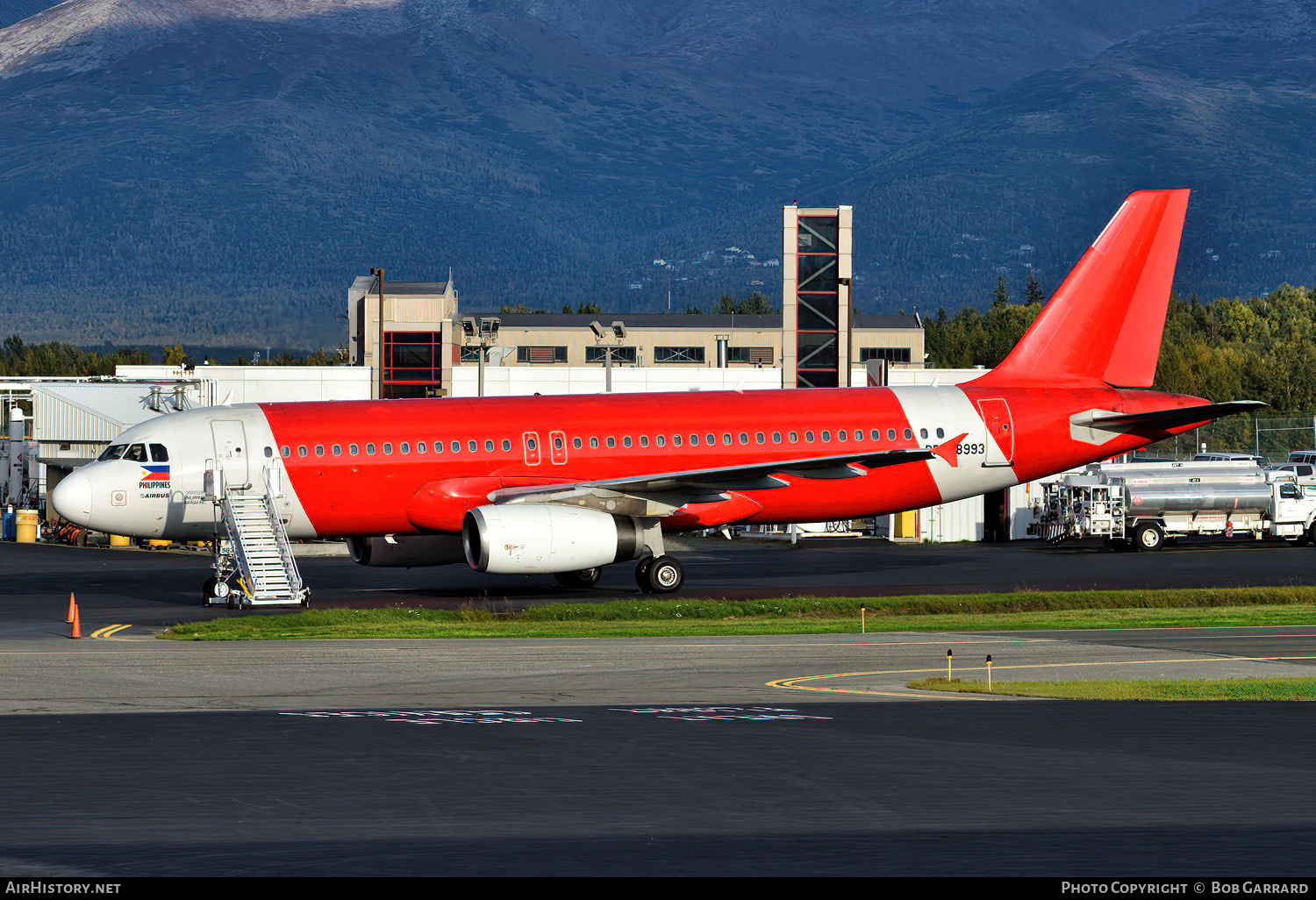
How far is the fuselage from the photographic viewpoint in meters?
37.2

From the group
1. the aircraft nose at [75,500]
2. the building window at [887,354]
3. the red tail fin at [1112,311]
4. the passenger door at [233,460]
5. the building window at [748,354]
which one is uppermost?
the building window at [887,354]

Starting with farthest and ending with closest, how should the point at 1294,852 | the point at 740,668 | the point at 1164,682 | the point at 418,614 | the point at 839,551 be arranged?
the point at 839,551
the point at 418,614
the point at 740,668
the point at 1164,682
the point at 1294,852

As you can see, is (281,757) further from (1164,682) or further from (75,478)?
(75,478)

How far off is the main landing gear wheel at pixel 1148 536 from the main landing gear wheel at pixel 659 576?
23.4m

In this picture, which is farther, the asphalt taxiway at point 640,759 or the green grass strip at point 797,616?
the green grass strip at point 797,616

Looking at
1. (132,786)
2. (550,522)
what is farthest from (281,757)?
(550,522)

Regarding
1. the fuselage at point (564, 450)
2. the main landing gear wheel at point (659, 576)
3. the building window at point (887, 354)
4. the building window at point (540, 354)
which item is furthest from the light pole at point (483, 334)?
the building window at point (887, 354)

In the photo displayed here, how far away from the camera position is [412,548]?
38.8 metres

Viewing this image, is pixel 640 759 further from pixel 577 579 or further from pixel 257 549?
pixel 577 579

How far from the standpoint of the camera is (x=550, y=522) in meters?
35.1

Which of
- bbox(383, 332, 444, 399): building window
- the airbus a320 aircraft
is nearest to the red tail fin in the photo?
the airbus a320 aircraft

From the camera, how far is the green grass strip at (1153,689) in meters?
21.1

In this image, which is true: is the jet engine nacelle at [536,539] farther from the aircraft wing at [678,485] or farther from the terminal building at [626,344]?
the terminal building at [626,344]
